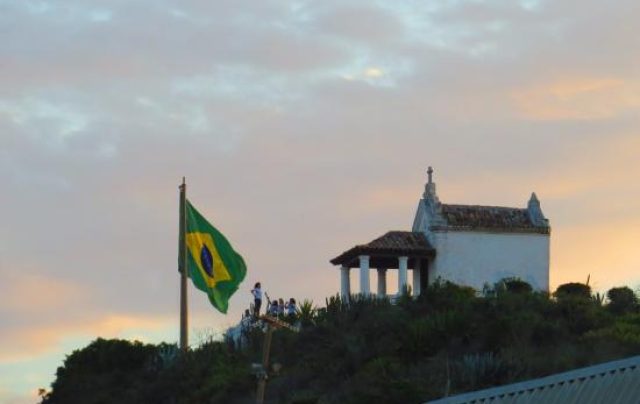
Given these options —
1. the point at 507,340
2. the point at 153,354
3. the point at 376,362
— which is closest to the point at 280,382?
the point at 376,362

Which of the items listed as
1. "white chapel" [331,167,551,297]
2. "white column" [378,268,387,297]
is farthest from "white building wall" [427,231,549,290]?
"white column" [378,268,387,297]

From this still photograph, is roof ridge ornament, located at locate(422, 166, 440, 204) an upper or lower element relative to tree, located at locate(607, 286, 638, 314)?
upper

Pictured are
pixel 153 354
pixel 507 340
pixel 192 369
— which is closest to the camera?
pixel 507 340

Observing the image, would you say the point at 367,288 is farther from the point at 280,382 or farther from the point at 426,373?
the point at 426,373

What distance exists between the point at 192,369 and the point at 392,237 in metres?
12.4

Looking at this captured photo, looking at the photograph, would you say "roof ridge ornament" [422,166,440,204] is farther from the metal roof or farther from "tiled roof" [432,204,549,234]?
the metal roof

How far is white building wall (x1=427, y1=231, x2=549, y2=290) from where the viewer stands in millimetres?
65688

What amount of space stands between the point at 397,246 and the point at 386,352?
12497mm

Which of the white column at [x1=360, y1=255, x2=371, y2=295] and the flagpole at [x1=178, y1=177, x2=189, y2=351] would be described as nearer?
the flagpole at [x1=178, y1=177, x2=189, y2=351]

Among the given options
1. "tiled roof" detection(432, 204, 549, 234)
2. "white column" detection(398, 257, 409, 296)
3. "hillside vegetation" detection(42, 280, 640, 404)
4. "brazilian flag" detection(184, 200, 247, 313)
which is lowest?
"hillside vegetation" detection(42, 280, 640, 404)

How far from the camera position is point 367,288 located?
65812 mm

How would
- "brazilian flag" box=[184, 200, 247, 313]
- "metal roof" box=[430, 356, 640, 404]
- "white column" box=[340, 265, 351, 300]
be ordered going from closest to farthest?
"metal roof" box=[430, 356, 640, 404]
"brazilian flag" box=[184, 200, 247, 313]
"white column" box=[340, 265, 351, 300]

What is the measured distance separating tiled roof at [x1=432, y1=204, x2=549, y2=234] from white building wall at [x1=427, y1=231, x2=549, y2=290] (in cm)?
25

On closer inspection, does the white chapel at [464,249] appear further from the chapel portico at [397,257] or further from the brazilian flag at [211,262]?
the brazilian flag at [211,262]
